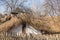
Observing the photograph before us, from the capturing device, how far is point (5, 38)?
2.40 m

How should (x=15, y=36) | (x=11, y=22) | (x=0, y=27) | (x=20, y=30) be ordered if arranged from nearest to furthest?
(x=15, y=36)
(x=0, y=27)
(x=11, y=22)
(x=20, y=30)

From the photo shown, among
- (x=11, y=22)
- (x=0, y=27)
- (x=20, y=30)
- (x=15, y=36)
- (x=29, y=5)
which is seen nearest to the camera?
(x=15, y=36)

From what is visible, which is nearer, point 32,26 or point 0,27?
point 0,27

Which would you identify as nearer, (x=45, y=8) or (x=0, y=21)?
(x=0, y=21)

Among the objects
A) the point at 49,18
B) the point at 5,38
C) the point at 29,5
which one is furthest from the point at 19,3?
the point at 5,38

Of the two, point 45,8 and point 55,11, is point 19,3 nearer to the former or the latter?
point 45,8

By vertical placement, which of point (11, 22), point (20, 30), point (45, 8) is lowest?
point (20, 30)

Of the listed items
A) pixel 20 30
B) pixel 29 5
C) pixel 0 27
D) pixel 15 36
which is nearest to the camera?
pixel 15 36

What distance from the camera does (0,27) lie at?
2.91 meters

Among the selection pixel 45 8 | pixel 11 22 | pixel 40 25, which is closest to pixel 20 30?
pixel 11 22

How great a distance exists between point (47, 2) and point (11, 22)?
3.37 feet

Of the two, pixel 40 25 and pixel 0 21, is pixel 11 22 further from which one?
pixel 40 25

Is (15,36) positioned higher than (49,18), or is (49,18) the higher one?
(49,18)

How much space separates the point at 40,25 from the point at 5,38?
915mm
